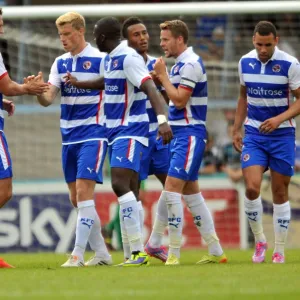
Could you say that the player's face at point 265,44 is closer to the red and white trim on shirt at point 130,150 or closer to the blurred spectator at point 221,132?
the red and white trim on shirt at point 130,150

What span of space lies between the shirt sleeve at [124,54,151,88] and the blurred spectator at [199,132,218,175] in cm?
624

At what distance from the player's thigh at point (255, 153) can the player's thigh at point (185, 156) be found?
1.58 ft

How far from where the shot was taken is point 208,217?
38.4ft

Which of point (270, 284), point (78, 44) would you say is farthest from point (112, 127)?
point (270, 284)

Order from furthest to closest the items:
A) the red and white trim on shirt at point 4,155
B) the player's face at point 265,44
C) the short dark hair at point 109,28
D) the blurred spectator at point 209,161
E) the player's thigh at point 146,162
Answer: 1. the blurred spectator at point 209,161
2. the player's thigh at point 146,162
3. the player's face at point 265,44
4. the short dark hair at point 109,28
5. the red and white trim on shirt at point 4,155

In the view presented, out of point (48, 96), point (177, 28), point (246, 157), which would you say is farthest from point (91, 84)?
point (246, 157)

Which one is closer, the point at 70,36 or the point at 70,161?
the point at 70,36

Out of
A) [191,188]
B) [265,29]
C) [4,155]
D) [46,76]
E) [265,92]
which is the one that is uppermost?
[265,29]

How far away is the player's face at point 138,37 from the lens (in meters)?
12.0

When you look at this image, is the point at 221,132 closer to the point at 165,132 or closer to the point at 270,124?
the point at 270,124

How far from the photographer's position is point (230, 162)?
56.7ft

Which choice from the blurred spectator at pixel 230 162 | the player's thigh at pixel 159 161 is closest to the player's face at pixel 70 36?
the player's thigh at pixel 159 161

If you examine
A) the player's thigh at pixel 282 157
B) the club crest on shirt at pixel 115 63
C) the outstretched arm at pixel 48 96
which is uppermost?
the club crest on shirt at pixel 115 63

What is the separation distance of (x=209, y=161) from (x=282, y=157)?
18.4ft
